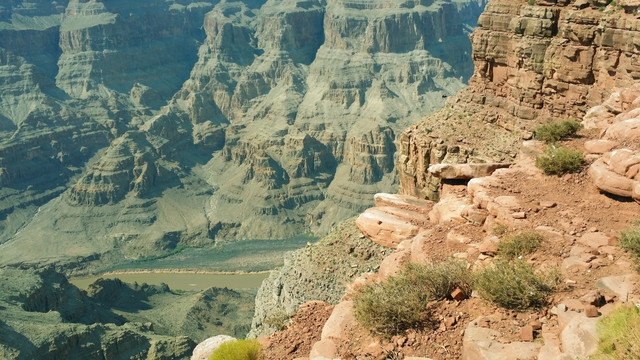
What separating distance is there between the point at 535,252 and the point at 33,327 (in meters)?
38.6

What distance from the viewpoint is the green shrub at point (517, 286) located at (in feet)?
41.3

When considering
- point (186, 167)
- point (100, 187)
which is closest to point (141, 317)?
point (100, 187)

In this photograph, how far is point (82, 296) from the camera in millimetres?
53531

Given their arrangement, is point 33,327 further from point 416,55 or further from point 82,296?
point 416,55

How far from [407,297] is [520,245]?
3.39 m

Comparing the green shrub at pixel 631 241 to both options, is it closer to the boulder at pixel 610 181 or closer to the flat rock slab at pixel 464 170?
the boulder at pixel 610 181

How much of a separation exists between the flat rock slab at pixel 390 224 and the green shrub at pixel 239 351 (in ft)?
31.5

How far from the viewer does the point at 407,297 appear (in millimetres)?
13781

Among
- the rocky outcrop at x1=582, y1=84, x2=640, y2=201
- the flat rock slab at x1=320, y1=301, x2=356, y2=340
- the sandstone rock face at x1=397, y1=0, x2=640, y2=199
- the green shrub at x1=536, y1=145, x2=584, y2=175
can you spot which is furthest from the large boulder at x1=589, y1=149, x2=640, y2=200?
the sandstone rock face at x1=397, y1=0, x2=640, y2=199

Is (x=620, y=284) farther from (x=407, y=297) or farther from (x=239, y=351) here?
(x=239, y=351)

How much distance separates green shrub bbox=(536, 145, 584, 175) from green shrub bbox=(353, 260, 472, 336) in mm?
5400

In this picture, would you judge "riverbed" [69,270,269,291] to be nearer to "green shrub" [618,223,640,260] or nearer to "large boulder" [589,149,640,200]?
"large boulder" [589,149,640,200]

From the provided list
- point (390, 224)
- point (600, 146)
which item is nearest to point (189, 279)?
point (390, 224)

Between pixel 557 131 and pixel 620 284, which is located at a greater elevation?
pixel 557 131
